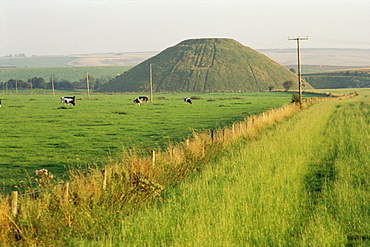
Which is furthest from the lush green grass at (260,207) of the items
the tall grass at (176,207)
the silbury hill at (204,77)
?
the silbury hill at (204,77)

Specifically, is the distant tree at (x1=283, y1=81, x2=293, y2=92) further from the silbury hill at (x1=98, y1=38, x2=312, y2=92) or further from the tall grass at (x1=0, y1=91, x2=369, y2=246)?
the tall grass at (x1=0, y1=91, x2=369, y2=246)

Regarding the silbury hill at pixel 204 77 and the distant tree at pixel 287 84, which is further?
the distant tree at pixel 287 84

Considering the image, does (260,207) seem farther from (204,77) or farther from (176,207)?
(204,77)

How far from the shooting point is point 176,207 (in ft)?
36.9

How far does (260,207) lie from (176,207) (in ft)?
6.54

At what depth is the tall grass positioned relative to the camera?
9.12m

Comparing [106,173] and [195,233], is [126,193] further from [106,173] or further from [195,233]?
[195,233]

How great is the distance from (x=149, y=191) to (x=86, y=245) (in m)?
3.80

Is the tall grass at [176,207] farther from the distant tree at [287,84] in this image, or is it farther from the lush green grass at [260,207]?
the distant tree at [287,84]

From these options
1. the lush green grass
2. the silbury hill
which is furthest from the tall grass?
the silbury hill

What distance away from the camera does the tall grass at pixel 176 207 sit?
9.12 meters

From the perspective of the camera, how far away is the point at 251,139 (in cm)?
2450

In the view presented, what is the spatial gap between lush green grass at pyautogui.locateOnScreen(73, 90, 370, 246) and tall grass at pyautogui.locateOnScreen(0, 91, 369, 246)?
3 cm

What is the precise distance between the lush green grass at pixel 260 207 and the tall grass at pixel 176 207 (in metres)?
0.03
